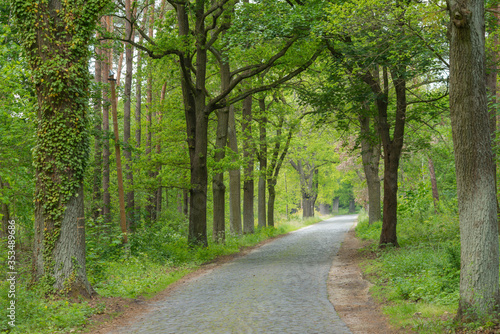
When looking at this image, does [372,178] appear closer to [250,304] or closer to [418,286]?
[418,286]

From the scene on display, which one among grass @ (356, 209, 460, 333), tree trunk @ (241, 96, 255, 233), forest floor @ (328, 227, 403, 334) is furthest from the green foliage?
grass @ (356, 209, 460, 333)

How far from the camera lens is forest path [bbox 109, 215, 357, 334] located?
6949mm

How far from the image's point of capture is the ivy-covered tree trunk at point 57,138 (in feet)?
27.7

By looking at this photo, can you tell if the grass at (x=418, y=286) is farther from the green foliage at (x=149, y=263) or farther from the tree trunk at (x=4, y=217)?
the tree trunk at (x=4, y=217)

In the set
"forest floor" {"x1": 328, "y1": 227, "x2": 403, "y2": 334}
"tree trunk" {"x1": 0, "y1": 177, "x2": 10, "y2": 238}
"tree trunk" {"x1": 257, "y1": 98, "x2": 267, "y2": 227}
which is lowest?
"forest floor" {"x1": 328, "y1": 227, "x2": 403, "y2": 334}

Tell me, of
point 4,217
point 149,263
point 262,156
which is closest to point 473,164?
point 149,263

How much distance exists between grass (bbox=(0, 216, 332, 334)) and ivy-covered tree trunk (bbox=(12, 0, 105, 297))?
24.8 inches

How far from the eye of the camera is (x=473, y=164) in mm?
6156

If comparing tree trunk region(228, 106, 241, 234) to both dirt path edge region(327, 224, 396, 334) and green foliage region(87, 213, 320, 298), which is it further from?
dirt path edge region(327, 224, 396, 334)

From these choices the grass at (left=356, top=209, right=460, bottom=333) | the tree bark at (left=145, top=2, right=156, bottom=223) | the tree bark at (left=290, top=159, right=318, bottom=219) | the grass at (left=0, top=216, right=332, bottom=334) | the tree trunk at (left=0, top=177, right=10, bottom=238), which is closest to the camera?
the grass at (left=356, top=209, right=460, bottom=333)

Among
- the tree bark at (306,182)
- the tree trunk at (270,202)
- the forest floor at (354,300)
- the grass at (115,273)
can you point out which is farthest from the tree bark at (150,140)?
the tree bark at (306,182)

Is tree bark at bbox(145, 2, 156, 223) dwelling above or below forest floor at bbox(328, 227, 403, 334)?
above

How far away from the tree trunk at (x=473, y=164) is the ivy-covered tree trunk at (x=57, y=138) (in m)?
7.11

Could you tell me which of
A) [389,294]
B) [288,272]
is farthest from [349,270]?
[389,294]
